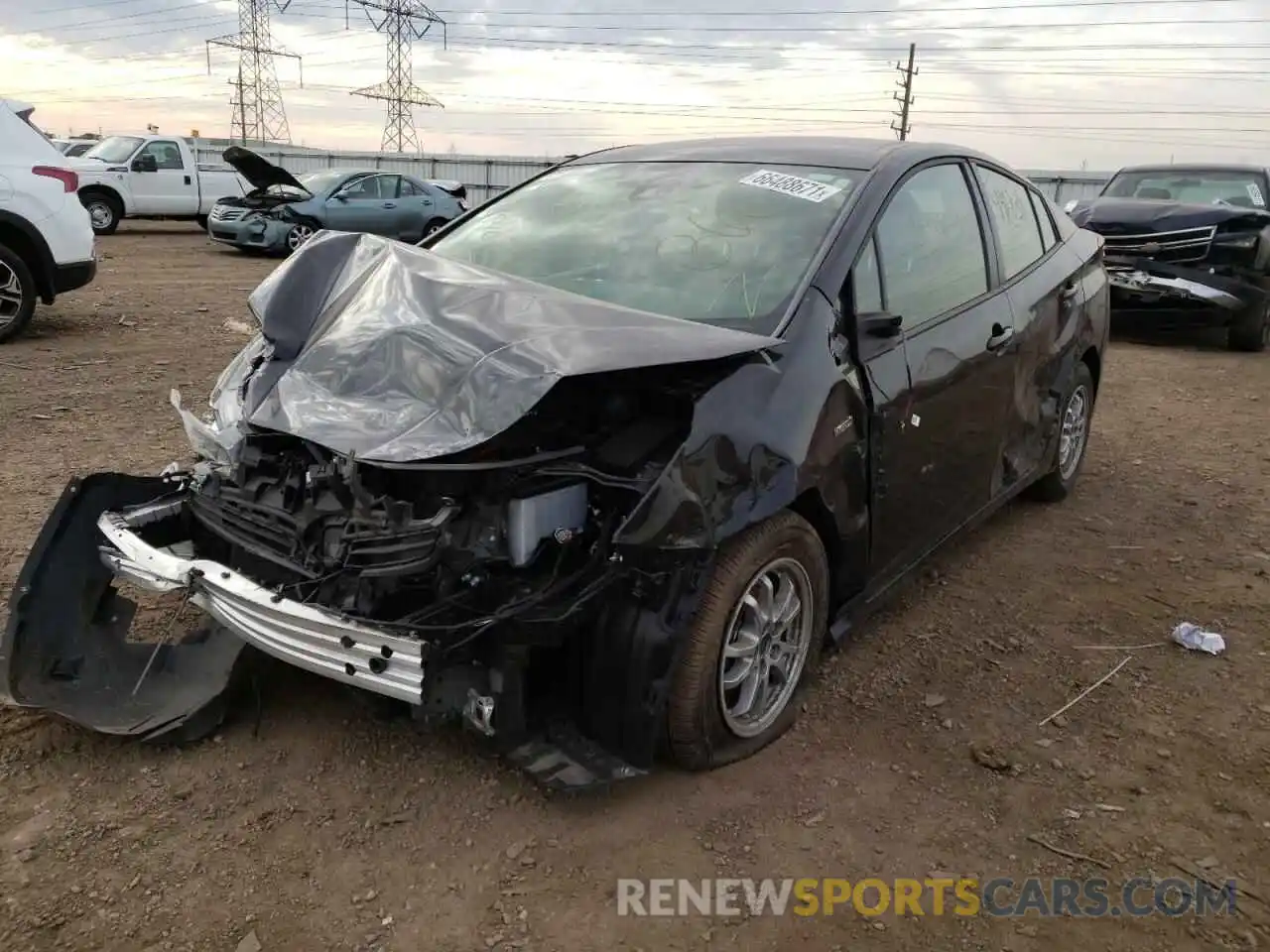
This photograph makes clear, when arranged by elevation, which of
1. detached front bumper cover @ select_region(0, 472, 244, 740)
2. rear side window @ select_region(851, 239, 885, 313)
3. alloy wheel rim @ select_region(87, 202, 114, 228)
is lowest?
detached front bumper cover @ select_region(0, 472, 244, 740)

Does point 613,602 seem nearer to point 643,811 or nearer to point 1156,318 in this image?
point 643,811

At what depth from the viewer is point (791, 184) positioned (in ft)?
11.1

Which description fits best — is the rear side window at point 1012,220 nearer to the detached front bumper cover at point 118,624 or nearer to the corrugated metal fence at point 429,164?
the detached front bumper cover at point 118,624

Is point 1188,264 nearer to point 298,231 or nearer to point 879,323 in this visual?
point 879,323

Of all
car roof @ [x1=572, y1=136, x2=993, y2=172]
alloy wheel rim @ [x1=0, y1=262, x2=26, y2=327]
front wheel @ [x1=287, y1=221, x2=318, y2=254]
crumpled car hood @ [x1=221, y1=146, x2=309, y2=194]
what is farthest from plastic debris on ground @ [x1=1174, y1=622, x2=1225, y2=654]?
front wheel @ [x1=287, y1=221, x2=318, y2=254]

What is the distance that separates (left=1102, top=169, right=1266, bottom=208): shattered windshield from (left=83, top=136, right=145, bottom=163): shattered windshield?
16405 millimetres

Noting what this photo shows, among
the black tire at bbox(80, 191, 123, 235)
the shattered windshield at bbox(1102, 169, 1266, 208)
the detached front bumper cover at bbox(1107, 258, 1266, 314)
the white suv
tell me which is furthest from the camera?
the black tire at bbox(80, 191, 123, 235)

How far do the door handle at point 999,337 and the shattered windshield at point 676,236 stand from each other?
85cm

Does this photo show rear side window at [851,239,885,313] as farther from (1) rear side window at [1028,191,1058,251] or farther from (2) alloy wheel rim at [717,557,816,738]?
(1) rear side window at [1028,191,1058,251]

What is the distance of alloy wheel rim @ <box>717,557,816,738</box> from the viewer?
270 cm

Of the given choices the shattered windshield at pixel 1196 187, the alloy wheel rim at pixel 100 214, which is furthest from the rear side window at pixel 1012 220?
the alloy wheel rim at pixel 100 214

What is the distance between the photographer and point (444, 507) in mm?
2400

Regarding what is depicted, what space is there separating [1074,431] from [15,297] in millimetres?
7537

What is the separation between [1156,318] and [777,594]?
8403mm
